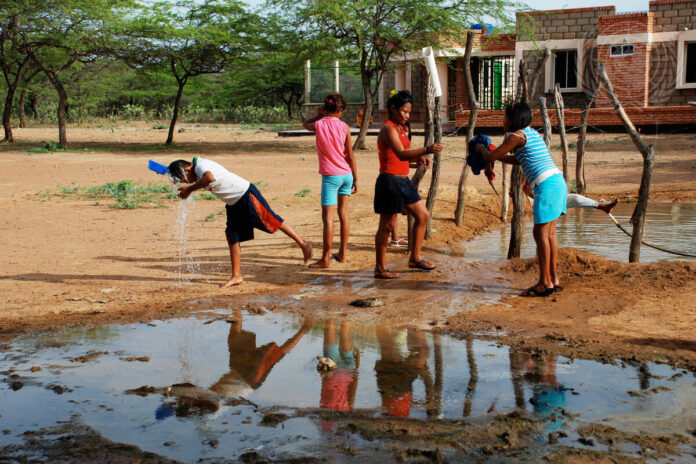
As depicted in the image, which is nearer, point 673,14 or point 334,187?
point 334,187

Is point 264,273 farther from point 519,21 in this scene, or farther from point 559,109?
point 519,21

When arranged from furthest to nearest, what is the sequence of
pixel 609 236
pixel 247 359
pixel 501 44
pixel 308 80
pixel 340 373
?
pixel 308 80
pixel 501 44
pixel 609 236
pixel 247 359
pixel 340 373

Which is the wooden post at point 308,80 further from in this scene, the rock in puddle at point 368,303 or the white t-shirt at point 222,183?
the rock in puddle at point 368,303

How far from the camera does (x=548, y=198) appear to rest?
589cm

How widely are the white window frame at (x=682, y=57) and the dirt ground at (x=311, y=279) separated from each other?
1286 cm

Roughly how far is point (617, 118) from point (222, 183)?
68.6 feet

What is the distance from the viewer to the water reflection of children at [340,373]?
4035mm

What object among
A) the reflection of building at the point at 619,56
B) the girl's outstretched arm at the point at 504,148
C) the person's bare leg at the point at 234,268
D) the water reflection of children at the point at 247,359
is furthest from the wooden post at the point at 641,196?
the reflection of building at the point at 619,56

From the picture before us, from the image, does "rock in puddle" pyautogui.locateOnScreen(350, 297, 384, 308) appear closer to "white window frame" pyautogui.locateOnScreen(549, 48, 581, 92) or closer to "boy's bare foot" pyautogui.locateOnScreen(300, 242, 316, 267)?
"boy's bare foot" pyautogui.locateOnScreen(300, 242, 316, 267)

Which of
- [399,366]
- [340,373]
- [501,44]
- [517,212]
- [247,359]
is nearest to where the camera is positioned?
[340,373]

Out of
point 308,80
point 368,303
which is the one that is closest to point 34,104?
point 308,80

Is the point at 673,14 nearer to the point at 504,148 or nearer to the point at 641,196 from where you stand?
the point at 641,196

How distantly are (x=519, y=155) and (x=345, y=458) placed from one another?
11.3ft

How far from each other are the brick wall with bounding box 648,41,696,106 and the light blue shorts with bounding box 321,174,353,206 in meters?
21.1
